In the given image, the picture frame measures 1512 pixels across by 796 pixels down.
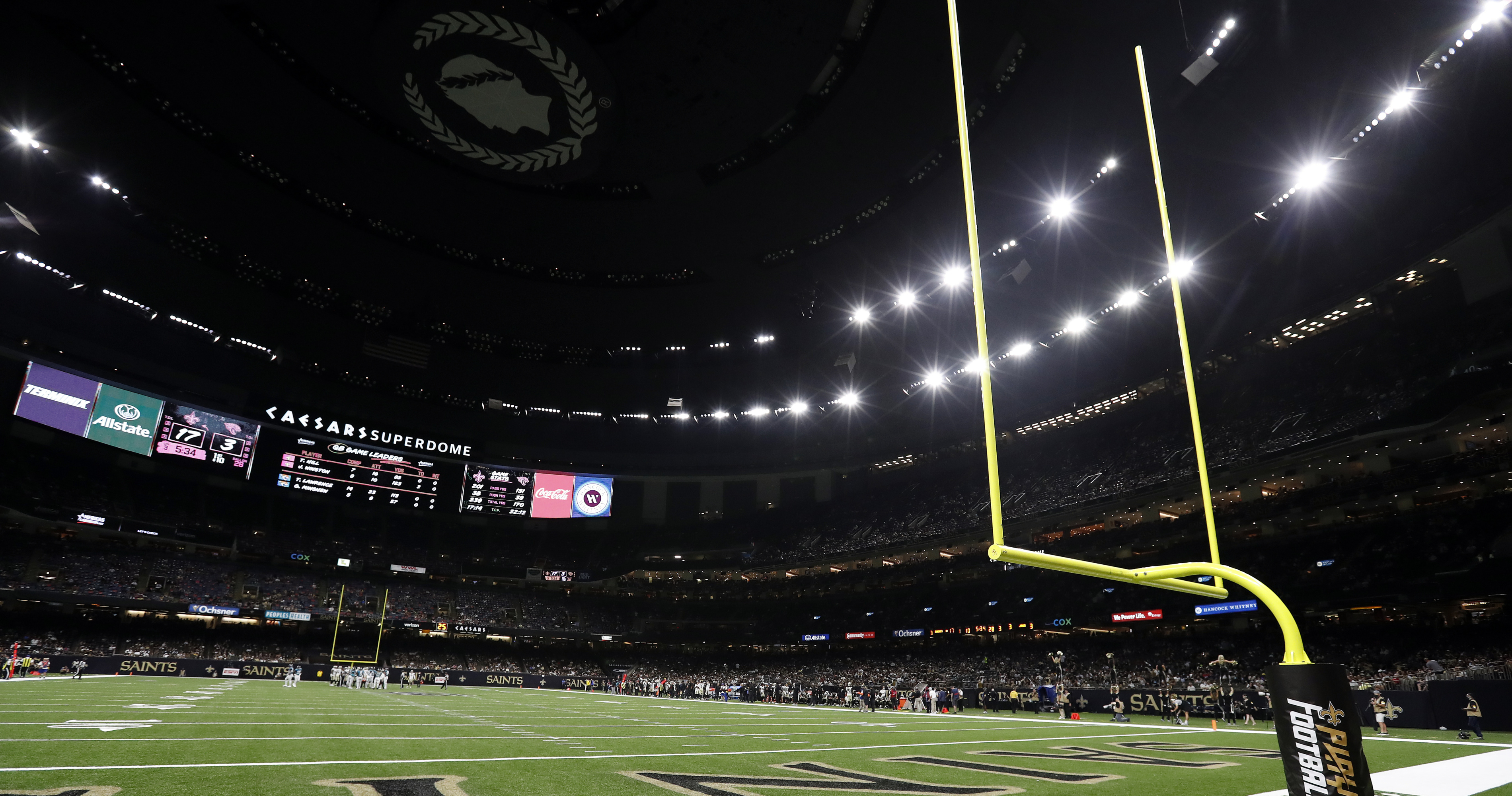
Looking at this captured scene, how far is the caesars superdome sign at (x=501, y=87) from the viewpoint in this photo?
15578 mm

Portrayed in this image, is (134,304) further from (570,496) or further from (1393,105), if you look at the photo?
(1393,105)

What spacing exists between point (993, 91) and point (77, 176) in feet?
89.1

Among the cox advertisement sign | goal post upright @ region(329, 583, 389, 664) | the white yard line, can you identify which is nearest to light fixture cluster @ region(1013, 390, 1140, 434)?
the cox advertisement sign

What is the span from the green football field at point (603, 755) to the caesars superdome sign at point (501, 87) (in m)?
14.3

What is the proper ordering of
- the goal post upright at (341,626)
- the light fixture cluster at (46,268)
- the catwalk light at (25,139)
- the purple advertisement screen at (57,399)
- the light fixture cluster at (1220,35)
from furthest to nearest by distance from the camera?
1. the goal post upright at (341,626)
2. the purple advertisement screen at (57,399)
3. the light fixture cluster at (46,268)
4. the catwalk light at (25,139)
5. the light fixture cluster at (1220,35)

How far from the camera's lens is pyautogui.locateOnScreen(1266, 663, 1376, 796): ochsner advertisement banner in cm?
248

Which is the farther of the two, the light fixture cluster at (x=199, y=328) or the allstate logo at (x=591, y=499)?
the allstate logo at (x=591, y=499)

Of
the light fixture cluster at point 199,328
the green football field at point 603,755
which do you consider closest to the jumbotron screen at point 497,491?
the light fixture cluster at point 199,328

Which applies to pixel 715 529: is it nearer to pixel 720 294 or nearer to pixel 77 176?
pixel 720 294

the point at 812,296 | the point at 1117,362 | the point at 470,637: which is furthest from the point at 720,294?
the point at 470,637

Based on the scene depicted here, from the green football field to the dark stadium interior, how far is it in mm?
6482

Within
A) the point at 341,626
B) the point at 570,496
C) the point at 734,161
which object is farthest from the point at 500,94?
the point at 341,626

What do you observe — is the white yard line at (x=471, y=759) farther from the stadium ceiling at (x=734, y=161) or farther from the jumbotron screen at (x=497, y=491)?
the jumbotron screen at (x=497, y=491)

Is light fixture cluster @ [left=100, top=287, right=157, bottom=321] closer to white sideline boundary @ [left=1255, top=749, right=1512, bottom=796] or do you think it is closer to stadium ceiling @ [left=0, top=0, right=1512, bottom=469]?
stadium ceiling @ [left=0, top=0, right=1512, bottom=469]
